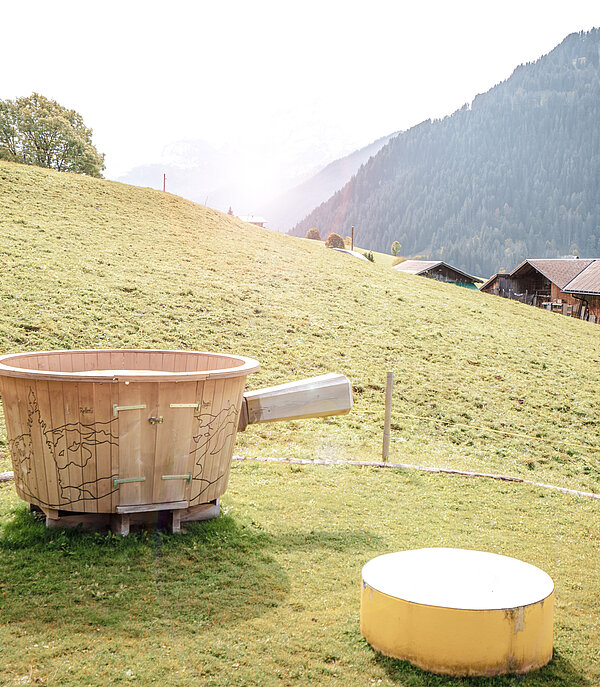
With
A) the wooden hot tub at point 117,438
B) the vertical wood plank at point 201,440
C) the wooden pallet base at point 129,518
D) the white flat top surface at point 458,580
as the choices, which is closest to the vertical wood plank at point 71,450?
the wooden hot tub at point 117,438

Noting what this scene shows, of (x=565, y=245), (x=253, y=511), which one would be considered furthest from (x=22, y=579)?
(x=565, y=245)

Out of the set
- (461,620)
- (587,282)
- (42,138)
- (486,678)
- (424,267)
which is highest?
(42,138)

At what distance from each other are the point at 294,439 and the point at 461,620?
7052 millimetres

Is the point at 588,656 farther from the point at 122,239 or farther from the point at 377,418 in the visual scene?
the point at 122,239

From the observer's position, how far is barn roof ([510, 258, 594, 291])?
44.9 metres

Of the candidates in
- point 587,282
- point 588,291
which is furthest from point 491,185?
point 588,291

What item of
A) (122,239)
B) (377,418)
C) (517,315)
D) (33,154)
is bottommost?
(377,418)

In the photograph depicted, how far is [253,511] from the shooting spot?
6180mm

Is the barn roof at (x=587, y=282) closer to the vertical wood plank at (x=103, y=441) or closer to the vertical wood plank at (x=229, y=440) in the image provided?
the vertical wood plank at (x=229, y=440)

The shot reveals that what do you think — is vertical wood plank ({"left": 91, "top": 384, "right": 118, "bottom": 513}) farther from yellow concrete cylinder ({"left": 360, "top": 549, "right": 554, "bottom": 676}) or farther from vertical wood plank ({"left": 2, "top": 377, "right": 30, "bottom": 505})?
yellow concrete cylinder ({"left": 360, "top": 549, "right": 554, "bottom": 676})

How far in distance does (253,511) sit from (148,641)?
254cm

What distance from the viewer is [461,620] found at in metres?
3.29

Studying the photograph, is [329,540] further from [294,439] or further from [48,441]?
[294,439]

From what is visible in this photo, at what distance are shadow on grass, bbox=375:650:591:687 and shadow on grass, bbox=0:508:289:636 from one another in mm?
1065
